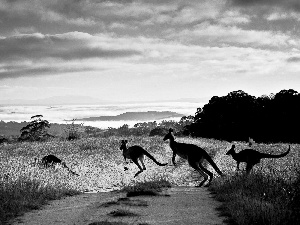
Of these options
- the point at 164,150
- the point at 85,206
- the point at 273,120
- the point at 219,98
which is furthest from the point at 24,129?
the point at 85,206

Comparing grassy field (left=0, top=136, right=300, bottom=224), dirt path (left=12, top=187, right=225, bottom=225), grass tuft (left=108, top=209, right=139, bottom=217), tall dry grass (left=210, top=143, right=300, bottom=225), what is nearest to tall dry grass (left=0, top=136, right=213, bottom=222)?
grassy field (left=0, top=136, right=300, bottom=224)

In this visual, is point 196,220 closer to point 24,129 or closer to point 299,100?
point 299,100

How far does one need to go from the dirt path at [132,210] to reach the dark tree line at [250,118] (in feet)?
143

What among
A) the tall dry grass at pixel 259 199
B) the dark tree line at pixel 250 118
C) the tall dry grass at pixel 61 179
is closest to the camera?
the tall dry grass at pixel 259 199

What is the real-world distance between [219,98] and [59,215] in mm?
52546

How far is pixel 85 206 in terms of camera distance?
10305mm

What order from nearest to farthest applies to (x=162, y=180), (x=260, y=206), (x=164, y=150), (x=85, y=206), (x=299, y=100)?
(x=260, y=206) < (x=85, y=206) < (x=162, y=180) < (x=164, y=150) < (x=299, y=100)

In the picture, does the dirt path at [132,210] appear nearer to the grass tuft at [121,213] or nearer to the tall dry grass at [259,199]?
the grass tuft at [121,213]

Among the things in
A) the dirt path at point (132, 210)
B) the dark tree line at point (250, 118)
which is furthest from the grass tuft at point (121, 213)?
the dark tree line at point (250, 118)

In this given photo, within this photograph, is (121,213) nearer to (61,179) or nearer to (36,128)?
(61,179)

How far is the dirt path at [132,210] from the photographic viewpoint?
841 centimetres

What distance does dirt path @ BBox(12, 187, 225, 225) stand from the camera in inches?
331

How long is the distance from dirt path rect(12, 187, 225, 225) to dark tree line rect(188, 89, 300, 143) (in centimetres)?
4347

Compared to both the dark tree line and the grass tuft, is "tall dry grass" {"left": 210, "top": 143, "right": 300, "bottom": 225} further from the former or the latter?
the dark tree line
